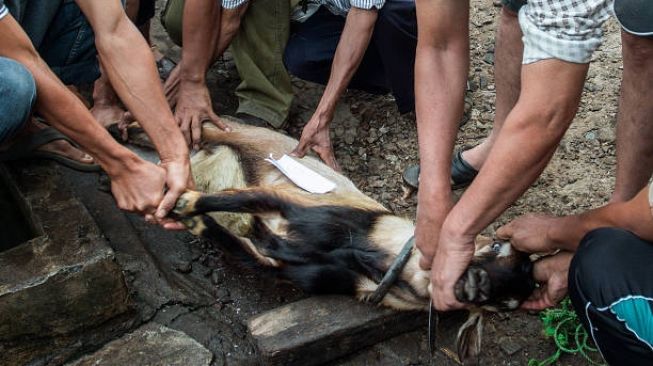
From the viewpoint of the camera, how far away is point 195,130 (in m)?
3.82

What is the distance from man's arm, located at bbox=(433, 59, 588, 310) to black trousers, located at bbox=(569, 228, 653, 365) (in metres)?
0.30

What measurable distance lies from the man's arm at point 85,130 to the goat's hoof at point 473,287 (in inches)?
52.9

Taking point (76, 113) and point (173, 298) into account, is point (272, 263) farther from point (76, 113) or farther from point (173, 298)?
point (76, 113)

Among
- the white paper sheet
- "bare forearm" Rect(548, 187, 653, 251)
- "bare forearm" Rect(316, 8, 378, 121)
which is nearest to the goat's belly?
the white paper sheet

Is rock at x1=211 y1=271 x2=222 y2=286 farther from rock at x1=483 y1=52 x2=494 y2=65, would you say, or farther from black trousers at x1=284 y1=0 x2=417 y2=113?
rock at x1=483 y1=52 x2=494 y2=65

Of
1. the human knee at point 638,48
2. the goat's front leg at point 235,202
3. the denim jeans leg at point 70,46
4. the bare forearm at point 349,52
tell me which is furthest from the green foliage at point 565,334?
the denim jeans leg at point 70,46

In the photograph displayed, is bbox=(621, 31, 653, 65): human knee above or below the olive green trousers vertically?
above

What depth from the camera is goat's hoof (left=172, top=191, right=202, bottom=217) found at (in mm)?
3184

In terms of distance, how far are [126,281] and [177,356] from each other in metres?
0.41

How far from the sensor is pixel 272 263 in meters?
3.23

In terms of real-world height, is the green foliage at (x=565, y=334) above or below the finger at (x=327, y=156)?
below

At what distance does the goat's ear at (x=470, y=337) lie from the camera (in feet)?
8.95

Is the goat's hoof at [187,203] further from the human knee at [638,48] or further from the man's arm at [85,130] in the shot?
the human knee at [638,48]

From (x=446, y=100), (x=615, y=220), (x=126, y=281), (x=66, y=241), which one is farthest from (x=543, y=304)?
(x=66, y=241)
